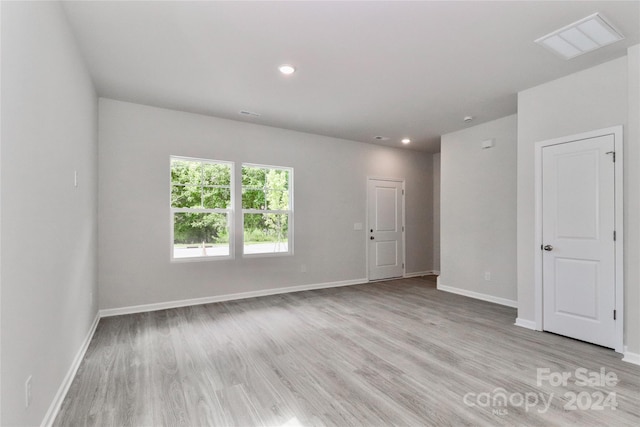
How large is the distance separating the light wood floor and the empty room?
2cm

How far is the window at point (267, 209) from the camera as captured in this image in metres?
5.18

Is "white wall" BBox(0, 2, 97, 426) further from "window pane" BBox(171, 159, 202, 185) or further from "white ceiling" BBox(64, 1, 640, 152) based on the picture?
"window pane" BBox(171, 159, 202, 185)

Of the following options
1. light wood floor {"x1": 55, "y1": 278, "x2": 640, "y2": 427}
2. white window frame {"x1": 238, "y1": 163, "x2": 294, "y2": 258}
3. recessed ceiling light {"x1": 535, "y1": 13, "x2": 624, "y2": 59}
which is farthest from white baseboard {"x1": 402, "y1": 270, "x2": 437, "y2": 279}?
recessed ceiling light {"x1": 535, "y1": 13, "x2": 624, "y2": 59}

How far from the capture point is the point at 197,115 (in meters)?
4.72

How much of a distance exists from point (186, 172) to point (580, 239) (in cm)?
497

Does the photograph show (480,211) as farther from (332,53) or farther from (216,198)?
(216,198)

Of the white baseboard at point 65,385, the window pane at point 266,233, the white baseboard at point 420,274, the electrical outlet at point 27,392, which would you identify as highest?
the window pane at point 266,233

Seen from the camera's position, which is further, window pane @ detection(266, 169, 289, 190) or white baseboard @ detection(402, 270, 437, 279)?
white baseboard @ detection(402, 270, 437, 279)

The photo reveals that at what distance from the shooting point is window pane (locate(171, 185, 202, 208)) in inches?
181

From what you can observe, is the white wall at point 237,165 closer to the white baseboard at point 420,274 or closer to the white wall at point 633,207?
the white baseboard at point 420,274

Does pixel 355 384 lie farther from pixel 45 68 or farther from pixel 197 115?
pixel 197 115

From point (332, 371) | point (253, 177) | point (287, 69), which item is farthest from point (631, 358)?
point (253, 177)

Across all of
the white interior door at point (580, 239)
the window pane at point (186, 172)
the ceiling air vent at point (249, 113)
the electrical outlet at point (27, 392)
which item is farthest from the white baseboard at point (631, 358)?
the window pane at point (186, 172)

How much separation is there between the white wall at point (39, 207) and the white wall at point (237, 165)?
4.29ft
